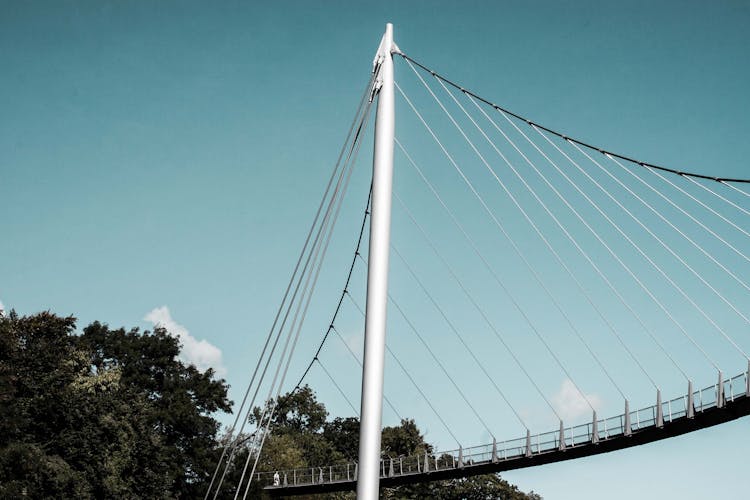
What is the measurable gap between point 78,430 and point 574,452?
98.6 feet

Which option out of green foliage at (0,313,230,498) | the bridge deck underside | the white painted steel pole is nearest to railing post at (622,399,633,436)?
the bridge deck underside

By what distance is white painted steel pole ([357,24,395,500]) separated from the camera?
13562mm

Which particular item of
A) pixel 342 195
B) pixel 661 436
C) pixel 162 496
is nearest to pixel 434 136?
pixel 342 195

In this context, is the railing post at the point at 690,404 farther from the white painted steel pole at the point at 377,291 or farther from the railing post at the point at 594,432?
the white painted steel pole at the point at 377,291

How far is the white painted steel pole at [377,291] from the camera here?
13.6 m

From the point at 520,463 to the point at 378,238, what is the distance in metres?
36.8

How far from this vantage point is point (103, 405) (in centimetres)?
5059

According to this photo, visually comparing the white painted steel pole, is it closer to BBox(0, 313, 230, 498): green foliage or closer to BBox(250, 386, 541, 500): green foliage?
BBox(0, 313, 230, 498): green foliage

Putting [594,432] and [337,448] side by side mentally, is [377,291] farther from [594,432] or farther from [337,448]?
[337,448]

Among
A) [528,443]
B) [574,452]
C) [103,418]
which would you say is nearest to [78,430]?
[103,418]

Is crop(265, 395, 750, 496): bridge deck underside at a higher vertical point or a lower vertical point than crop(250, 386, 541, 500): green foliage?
lower

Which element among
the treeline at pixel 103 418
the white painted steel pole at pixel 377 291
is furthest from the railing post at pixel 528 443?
the white painted steel pole at pixel 377 291

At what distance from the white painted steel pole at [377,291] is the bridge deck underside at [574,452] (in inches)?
832

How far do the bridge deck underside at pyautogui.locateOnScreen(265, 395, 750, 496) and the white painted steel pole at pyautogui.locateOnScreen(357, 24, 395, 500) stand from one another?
21.1 meters
